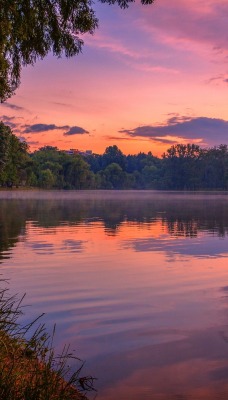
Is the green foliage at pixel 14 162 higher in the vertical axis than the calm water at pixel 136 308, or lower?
higher

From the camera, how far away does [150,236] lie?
31719 mm

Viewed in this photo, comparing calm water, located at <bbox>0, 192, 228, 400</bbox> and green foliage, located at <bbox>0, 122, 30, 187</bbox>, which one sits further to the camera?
green foliage, located at <bbox>0, 122, 30, 187</bbox>

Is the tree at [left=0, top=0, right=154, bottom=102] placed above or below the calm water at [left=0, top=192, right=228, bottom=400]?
above

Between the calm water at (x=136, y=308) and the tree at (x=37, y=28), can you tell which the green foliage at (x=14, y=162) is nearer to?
the calm water at (x=136, y=308)

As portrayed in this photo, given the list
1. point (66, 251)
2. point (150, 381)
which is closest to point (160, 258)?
point (66, 251)

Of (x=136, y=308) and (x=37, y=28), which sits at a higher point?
(x=37, y=28)

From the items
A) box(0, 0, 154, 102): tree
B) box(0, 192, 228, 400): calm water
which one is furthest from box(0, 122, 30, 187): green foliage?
box(0, 0, 154, 102): tree

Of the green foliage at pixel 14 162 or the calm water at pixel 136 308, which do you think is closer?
the calm water at pixel 136 308

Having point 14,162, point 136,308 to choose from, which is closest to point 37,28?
point 136,308

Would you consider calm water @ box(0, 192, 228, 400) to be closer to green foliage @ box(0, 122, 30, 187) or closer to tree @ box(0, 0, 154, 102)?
tree @ box(0, 0, 154, 102)

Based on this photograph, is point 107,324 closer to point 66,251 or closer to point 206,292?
point 206,292

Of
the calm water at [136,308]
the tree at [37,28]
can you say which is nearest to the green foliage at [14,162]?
the calm water at [136,308]

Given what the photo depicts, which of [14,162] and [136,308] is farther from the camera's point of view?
[14,162]

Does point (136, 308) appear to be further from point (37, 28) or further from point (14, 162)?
point (14, 162)
